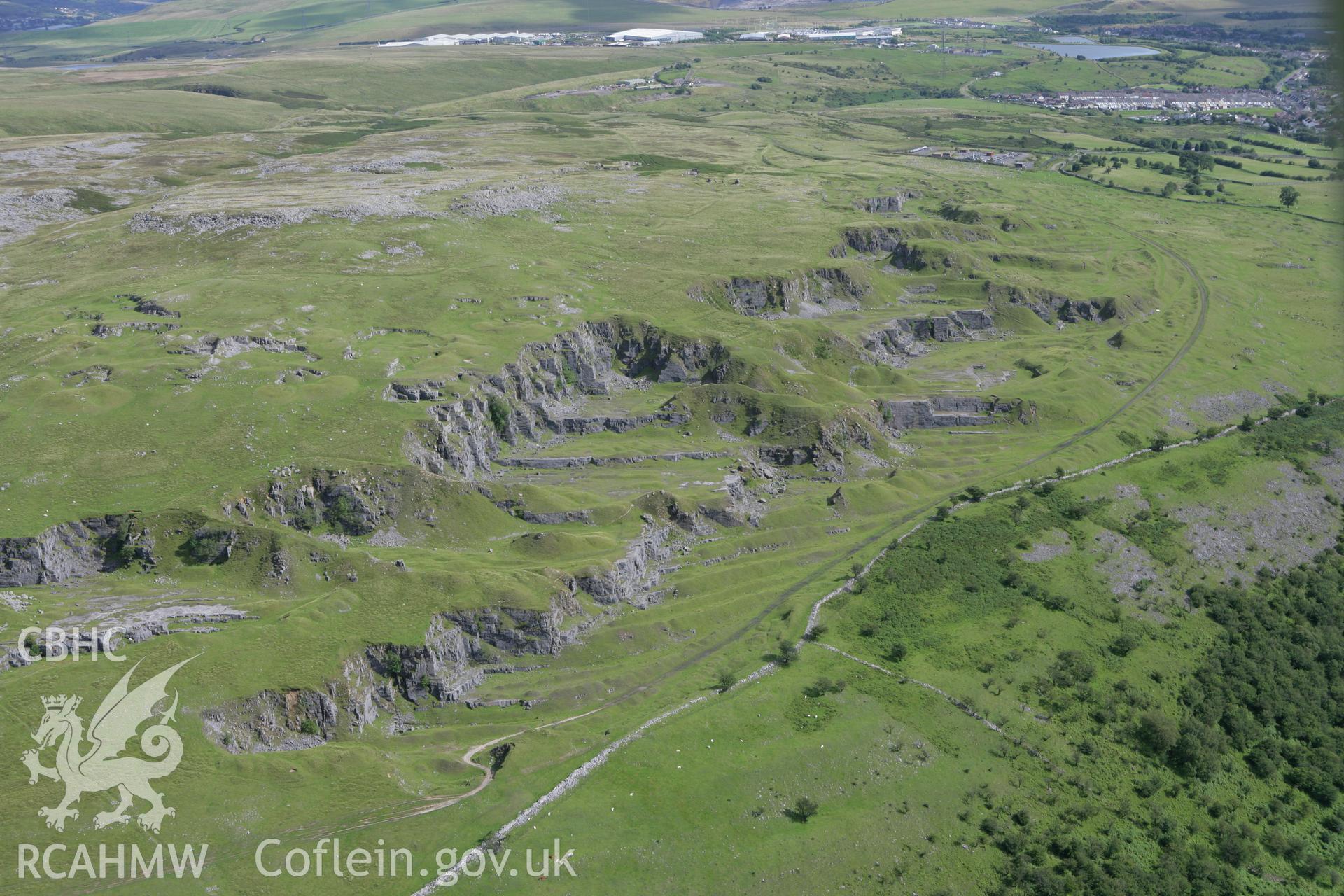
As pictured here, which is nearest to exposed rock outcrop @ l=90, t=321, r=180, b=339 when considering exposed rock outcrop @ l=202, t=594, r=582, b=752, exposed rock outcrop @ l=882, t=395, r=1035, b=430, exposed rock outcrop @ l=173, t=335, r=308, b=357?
exposed rock outcrop @ l=173, t=335, r=308, b=357

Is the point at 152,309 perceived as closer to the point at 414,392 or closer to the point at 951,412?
the point at 414,392

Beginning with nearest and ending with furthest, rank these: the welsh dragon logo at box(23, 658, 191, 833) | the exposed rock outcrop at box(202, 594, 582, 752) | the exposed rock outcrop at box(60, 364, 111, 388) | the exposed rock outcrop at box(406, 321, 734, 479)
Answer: the welsh dragon logo at box(23, 658, 191, 833), the exposed rock outcrop at box(202, 594, 582, 752), the exposed rock outcrop at box(60, 364, 111, 388), the exposed rock outcrop at box(406, 321, 734, 479)

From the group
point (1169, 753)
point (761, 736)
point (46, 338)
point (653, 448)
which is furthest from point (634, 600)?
point (46, 338)

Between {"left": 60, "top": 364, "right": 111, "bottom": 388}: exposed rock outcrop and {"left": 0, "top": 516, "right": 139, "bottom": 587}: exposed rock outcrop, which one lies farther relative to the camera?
{"left": 60, "top": 364, "right": 111, "bottom": 388}: exposed rock outcrop

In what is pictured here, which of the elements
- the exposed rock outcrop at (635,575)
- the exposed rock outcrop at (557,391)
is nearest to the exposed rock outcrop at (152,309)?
the exposed rock outcrop at (557,391)

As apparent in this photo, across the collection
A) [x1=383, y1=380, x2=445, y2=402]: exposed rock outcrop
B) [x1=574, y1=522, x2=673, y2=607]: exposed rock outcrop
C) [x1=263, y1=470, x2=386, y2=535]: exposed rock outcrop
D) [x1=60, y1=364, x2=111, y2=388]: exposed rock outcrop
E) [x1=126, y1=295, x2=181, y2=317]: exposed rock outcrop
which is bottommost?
[x1=574, y1=522, x2=673, y2=607]: exposed rock outcrop

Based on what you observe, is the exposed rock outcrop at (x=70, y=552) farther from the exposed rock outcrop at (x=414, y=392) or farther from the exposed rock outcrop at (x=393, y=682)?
the exposed rock outcrop at (x=414, y=392)

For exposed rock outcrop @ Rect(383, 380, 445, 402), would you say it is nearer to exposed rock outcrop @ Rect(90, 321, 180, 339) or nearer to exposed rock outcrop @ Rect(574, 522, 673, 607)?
exposed rock outcrop @ Rect(574, 522, 673, 607)

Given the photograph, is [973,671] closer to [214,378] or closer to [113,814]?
[113,814]

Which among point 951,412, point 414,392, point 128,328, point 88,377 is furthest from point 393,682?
point 951,412
